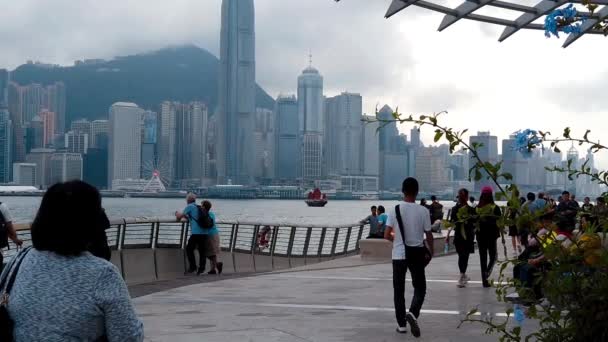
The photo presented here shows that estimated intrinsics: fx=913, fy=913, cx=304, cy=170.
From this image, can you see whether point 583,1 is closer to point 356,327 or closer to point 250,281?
point 356,327

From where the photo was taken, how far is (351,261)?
18.1m

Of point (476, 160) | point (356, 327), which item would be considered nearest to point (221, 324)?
point (356, 327)

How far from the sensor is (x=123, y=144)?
186 metres

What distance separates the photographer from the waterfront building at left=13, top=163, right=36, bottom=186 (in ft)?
539

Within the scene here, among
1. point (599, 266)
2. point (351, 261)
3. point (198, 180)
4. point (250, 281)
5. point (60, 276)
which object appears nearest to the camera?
point (60, 276)

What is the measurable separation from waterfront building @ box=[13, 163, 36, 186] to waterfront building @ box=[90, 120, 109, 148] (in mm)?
19719

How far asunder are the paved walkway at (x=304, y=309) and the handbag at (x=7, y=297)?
492 centimetres

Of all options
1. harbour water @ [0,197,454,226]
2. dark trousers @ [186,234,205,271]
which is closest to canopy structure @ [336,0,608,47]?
dark trousers @ [186,234,205,271]

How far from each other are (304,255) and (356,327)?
13.5 meters

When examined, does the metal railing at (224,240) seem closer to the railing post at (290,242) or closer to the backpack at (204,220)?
the railing post at (290,242)

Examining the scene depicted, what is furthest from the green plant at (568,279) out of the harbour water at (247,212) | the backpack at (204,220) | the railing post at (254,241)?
the harbour water at (247,212)

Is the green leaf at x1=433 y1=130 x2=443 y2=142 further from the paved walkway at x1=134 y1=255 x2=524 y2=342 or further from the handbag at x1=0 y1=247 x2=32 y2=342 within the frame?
the paved walkway at x1=134 y1=255 x2=524 y2=342

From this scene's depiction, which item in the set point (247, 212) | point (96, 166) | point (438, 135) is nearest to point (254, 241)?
point (438, 135)

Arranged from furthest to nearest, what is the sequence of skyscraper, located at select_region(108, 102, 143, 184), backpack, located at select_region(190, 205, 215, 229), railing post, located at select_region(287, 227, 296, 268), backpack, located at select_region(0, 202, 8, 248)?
skyscraper, located at select_region(108, 102, 143, 184) → railing post, located at select_region(287, 227, 296, 268) → backpack, located at select_region(190, 205, 215, 229) → backpack, located at select_region(0, 202, 8, 248)
